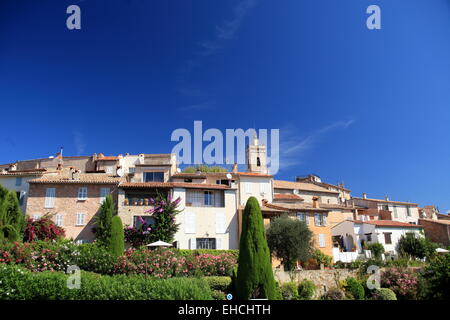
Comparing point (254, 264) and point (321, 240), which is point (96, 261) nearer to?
point (254, 264)

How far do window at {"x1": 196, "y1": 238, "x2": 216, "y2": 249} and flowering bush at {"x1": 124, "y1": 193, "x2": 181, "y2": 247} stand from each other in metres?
2.69

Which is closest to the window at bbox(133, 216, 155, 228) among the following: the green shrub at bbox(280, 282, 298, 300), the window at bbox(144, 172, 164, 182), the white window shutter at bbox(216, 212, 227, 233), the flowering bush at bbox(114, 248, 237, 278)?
the window at bbox(144, 172, 164, 182)

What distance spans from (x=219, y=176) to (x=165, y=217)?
10.0 meters

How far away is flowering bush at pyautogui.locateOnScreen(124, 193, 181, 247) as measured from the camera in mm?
29391

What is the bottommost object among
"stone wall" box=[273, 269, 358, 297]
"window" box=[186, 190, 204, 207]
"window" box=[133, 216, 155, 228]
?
"stone wall" box=[273, 269, 358, 297]

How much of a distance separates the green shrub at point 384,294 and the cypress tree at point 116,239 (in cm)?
1890

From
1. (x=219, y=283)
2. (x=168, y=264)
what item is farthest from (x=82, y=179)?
(x=219, y=283)

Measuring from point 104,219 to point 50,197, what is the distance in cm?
655

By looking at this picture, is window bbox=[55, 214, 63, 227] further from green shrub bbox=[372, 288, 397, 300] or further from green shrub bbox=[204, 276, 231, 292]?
green shrub bbox=[372, 288, 397, 300]

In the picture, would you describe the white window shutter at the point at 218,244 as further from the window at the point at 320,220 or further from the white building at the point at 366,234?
the white building at the point at 366,234

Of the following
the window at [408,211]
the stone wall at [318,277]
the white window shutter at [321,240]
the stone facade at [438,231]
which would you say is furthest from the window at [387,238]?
the window at [408,211]

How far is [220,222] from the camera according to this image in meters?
32.2

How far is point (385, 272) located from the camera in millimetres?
24688
